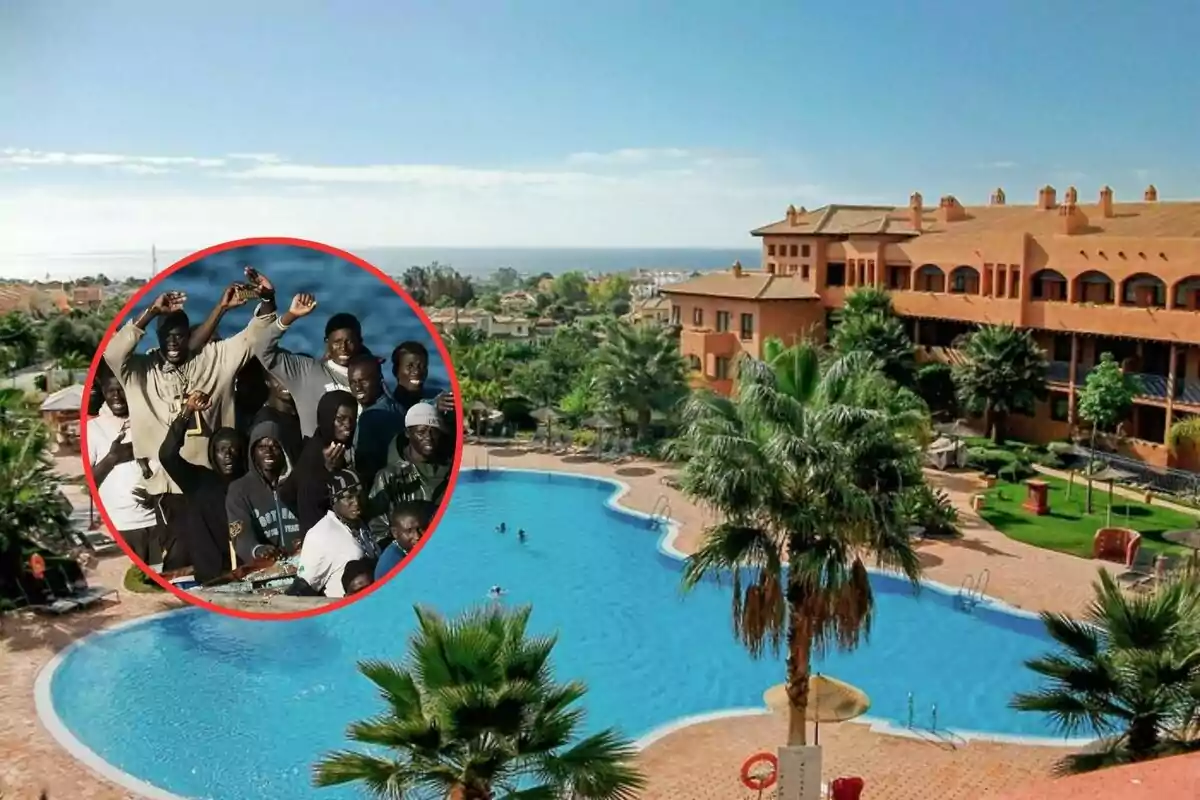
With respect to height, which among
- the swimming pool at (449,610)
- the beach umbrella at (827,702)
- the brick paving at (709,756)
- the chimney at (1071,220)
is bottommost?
the swimming pool at (449,610)

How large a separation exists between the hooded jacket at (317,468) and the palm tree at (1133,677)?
21.3ft

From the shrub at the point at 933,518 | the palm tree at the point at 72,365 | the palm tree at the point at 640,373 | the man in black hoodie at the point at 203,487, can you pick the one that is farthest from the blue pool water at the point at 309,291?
the palm tree at the point at 72,365

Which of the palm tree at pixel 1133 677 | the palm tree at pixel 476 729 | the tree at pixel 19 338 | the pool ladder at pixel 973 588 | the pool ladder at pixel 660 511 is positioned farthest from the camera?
the tree at pixel 19 338

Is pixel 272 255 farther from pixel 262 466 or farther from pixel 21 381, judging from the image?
pixel 21 381

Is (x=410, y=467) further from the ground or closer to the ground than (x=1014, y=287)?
closer to the ground

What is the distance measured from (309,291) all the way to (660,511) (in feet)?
56.8

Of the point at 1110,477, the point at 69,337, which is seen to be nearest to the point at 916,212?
the point at 1110,477

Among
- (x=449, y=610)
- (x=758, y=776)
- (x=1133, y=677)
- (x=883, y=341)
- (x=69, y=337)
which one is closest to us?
(x=1133, y=677)

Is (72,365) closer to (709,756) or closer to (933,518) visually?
(933,518)

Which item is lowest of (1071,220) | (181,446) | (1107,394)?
(1107,394)

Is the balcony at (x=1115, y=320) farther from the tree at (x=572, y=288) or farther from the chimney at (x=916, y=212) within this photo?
the tree at (x=572, y=288)

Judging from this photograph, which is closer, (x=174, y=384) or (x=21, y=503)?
(x=174, y=384)

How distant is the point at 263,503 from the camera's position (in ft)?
32.9

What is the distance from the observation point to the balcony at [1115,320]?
2912cm
